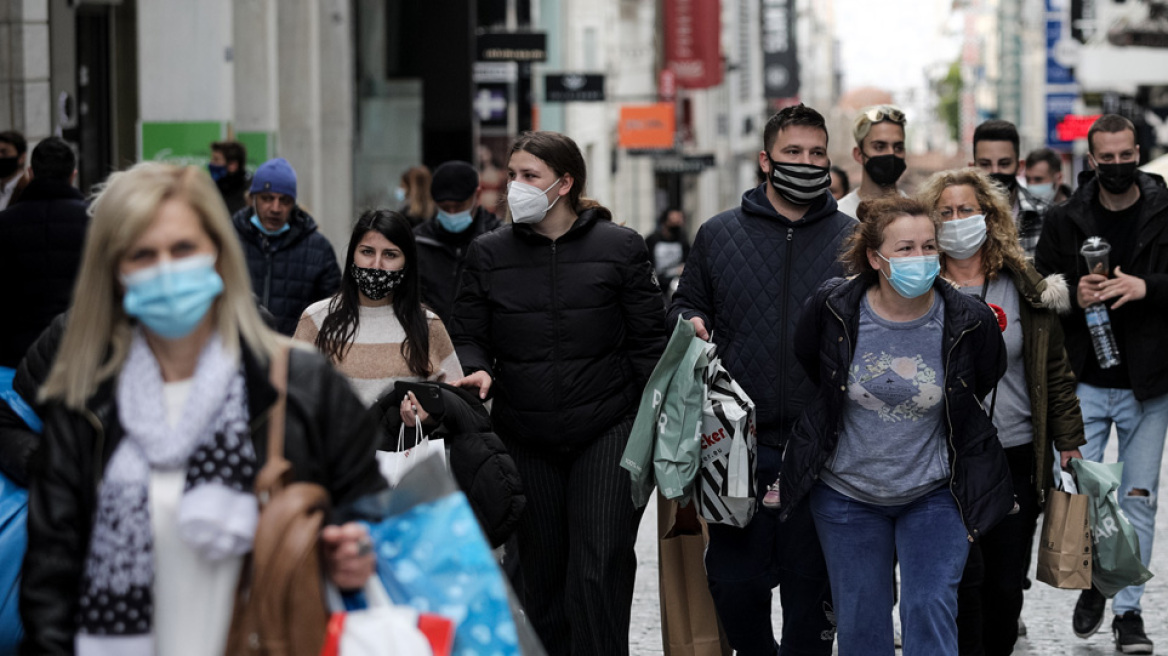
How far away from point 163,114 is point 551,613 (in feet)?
34.4

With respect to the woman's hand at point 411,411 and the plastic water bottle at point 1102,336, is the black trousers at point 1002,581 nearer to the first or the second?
the plastic water bottle at point 1102,336

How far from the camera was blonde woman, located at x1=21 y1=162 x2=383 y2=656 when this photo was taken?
3.17 meters

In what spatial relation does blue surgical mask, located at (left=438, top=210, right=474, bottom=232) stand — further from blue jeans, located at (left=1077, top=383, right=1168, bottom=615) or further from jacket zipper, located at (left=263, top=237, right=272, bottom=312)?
blue jeans, located at (left=1077, top=383, right=1168, bottom=615)

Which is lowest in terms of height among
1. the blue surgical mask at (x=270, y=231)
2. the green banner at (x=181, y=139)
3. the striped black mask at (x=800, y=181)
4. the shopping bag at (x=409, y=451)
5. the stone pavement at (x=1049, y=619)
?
the stone pavement at (x=1049, y=619)

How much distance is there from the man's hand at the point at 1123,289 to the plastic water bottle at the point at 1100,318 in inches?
2.7

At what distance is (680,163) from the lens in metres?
43.5

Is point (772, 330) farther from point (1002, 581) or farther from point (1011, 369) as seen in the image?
point (1002, 581)

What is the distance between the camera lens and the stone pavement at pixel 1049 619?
25.4ft

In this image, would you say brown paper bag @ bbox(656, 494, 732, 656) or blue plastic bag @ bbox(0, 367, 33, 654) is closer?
blue plastic bag @ bbox(0, 367, 33, 654)

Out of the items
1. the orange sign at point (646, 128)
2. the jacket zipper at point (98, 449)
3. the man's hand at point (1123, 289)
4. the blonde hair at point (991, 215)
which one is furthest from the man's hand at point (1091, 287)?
the orange sign at point (646, 128)

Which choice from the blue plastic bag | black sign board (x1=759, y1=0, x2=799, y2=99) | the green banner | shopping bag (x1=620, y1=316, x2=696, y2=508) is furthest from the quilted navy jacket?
black sign board (x1=759, y1=0, x2=799, y2=99)

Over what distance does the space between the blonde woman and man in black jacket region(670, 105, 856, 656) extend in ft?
10.1

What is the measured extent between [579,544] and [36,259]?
2.95m

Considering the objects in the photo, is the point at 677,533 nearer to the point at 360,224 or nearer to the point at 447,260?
the point at 360,224
